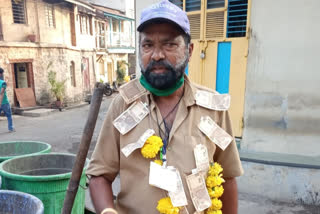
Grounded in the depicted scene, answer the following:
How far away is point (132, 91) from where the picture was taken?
1.38 metres

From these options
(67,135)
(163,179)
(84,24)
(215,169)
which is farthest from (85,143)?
(84,24)

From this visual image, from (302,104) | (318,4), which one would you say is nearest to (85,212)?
(302,104)

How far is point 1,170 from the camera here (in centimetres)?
A: 241

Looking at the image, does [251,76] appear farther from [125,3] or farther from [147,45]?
[125,3]

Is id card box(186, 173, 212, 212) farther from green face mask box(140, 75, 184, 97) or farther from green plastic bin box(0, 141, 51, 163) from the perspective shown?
green plastic bin box(0, 141, 51, 163)

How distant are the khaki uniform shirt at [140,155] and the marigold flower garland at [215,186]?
0.06 meters

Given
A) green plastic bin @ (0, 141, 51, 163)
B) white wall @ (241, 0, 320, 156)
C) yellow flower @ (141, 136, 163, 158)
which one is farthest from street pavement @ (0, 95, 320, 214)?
yellow flower @ (141, 136, 163, 158)

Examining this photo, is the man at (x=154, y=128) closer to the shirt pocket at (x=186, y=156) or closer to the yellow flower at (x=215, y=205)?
the shirt pocket at (x=186, y=156)

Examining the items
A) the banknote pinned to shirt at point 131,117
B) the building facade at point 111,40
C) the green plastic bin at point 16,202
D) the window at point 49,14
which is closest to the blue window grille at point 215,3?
the banknote pinned to shirt at point 131,117

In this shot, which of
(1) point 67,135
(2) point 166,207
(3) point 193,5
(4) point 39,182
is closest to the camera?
(2) point 166,207

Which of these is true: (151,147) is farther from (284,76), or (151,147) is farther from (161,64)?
(284,76)

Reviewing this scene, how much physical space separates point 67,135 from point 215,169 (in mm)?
7360

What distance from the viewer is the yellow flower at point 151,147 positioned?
49.4 inches

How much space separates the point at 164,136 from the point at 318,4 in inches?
130
